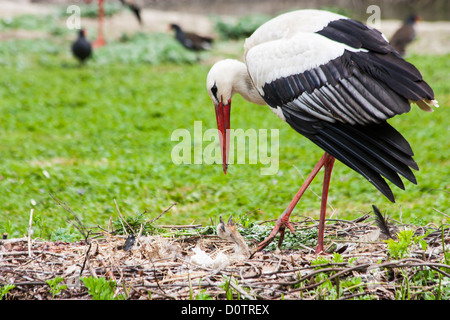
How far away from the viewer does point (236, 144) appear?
29.6ft

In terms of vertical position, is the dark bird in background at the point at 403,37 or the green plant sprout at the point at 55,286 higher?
the dark bird in background at the point at 403,37

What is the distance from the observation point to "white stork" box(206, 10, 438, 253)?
→ 361 cm

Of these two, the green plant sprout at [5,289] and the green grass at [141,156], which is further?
the green grass at [141,156]

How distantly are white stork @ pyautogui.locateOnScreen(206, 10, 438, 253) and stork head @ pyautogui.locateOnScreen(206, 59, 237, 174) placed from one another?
0.59 ft

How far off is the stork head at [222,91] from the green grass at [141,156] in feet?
2.41

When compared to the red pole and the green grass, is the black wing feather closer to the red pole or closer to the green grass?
the green grass

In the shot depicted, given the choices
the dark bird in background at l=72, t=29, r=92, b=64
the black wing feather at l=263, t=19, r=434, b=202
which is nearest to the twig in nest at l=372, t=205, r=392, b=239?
the black wing feather at l=263, t=19, r=434, b=202

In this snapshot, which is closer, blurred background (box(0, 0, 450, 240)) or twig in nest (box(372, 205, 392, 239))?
twig in nest (box(372, 205, 392, 239))

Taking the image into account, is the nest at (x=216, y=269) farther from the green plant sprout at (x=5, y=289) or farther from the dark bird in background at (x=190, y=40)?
the dark bird in background at (x=190, y=40)

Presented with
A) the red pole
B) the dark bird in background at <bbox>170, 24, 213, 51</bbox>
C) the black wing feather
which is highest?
the red pole

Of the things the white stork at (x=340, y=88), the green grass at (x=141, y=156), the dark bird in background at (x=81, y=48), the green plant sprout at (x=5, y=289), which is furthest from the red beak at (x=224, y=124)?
the dark bird in background at (x=81, y=48)

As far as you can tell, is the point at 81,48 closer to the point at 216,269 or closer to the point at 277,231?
the point at 277,231

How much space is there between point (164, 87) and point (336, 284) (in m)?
9.98

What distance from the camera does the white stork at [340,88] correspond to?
3605 millimetres
